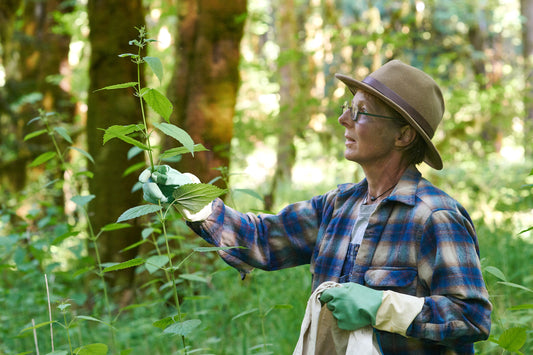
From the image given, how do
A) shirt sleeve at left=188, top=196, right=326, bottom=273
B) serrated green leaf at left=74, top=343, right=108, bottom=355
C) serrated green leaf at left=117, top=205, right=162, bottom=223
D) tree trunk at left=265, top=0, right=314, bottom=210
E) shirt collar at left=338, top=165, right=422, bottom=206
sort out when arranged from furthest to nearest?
1. tree trunk at left=265, top=0, right=314, bottom=210
2. shirt sleeve at left=188, top=196, right=326, bottom=273
3. shirt collar at left=338, top=165, right=422, bottom=206
4. serrated green leaf at left=74, top=343, right=108, bottom=355
5. serrated green leaf at left=117, top=205, right=162, bottom=223

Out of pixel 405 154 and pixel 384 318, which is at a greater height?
pixel 405 154

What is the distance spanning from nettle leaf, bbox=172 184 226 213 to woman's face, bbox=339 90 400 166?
1.85 feet

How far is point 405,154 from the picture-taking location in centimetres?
209

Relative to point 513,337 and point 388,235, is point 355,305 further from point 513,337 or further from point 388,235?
point 513,337

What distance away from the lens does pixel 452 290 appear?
166cm

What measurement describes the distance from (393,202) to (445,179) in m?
6.15

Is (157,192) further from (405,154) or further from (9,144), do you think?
(9,144)

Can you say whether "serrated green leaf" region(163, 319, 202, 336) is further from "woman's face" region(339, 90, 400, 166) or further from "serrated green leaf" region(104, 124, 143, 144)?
"woman's face" region(339, 90, 400, 166)

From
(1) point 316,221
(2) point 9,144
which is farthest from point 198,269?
(2) point 9,144

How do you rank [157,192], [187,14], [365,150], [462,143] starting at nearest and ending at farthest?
[157,192] < [365,150] < [187,14] < [462,143]

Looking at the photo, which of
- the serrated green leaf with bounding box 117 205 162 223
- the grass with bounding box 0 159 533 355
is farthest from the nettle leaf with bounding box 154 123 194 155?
the grass with bounding box 0 159 533 355

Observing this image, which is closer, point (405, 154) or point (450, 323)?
point (450, 323)

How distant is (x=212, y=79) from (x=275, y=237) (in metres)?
2.82

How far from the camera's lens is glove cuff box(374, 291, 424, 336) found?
1661 millimetres
